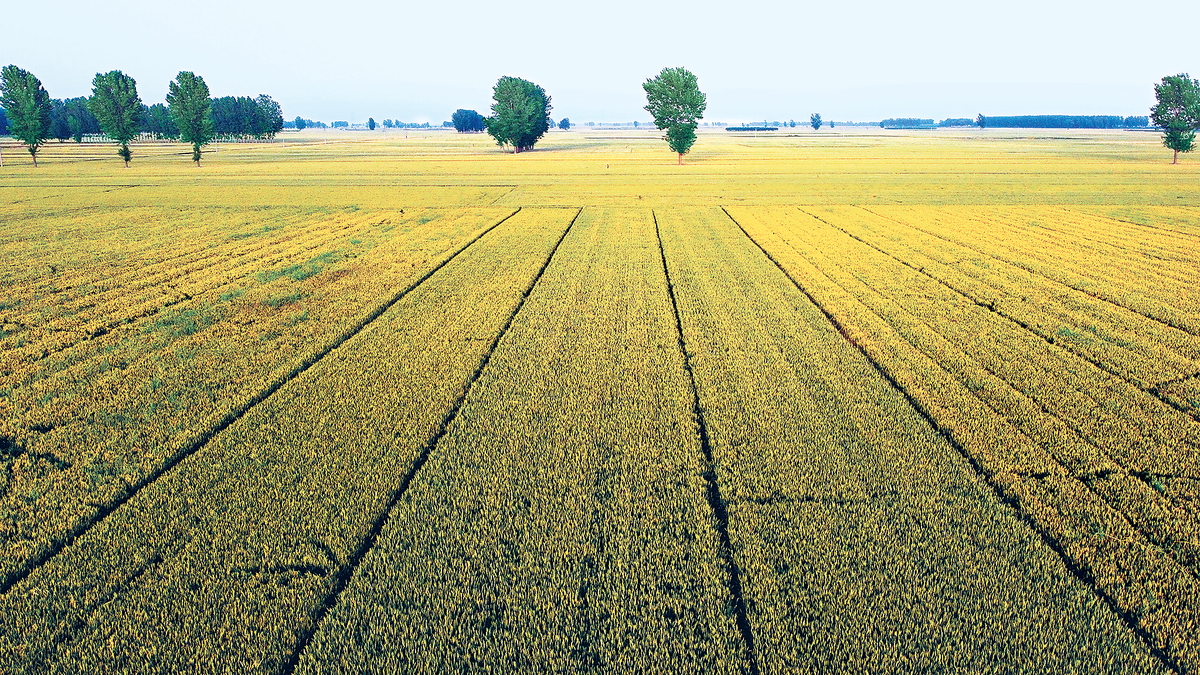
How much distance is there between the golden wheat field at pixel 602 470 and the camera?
430 centimetres

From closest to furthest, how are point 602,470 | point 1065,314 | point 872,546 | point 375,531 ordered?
point 872,546 → point 375,531 → point 602,470 → point 1065,314

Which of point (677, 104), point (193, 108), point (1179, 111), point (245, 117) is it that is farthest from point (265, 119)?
point (1179, 111)

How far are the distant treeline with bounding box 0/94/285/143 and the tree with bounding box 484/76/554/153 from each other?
68.7m

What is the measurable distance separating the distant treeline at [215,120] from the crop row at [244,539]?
472ft

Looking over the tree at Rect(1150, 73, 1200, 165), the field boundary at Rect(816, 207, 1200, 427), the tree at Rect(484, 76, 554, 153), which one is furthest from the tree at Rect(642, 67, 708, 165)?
the field boundary at Rect(816, 207, 1200, 427)

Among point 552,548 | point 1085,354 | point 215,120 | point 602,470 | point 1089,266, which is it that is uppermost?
point 215,120

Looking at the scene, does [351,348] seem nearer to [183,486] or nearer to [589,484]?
[183,486]

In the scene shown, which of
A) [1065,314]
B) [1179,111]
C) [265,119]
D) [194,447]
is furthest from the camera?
[265,119]

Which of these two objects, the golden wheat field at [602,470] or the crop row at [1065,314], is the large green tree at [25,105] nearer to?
the golden wheat field at [602,470]

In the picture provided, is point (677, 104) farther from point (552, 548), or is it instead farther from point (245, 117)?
point (245, 117)

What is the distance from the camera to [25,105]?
6925cm

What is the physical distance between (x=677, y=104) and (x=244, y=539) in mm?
74323

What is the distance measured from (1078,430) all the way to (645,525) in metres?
5.25

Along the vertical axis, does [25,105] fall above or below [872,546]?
above
